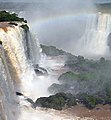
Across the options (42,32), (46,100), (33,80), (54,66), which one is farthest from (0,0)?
(46,100)

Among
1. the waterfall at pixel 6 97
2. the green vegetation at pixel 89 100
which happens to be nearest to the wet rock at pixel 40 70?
the green vegetation at pixel 89 100

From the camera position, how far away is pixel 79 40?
56.9m

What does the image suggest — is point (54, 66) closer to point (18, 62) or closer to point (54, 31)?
point (18, 62)

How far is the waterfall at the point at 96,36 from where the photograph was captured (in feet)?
178

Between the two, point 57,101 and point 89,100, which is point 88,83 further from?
point 57,101

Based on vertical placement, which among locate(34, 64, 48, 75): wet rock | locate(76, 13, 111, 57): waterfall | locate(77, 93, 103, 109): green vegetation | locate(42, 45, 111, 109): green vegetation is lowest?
locate(77, 93, 103, 109): green vegetation

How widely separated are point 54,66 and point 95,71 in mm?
4582

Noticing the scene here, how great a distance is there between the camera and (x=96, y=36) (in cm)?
5609

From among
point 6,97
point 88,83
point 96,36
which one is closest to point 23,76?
point 88,83

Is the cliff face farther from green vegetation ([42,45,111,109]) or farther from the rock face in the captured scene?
green vegetation ([42,45,111,109])

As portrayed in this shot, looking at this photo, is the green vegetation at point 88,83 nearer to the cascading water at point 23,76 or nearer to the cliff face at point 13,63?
the cascading water at point 23,76

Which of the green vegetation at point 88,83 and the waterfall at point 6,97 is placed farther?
the green vegetation at point 88,83

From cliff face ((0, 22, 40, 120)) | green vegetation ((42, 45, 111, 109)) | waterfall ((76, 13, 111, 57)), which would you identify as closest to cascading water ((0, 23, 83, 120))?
cliff face ((0, 22, 40, 120))

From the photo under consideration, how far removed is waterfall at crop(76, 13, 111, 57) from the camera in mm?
54375
